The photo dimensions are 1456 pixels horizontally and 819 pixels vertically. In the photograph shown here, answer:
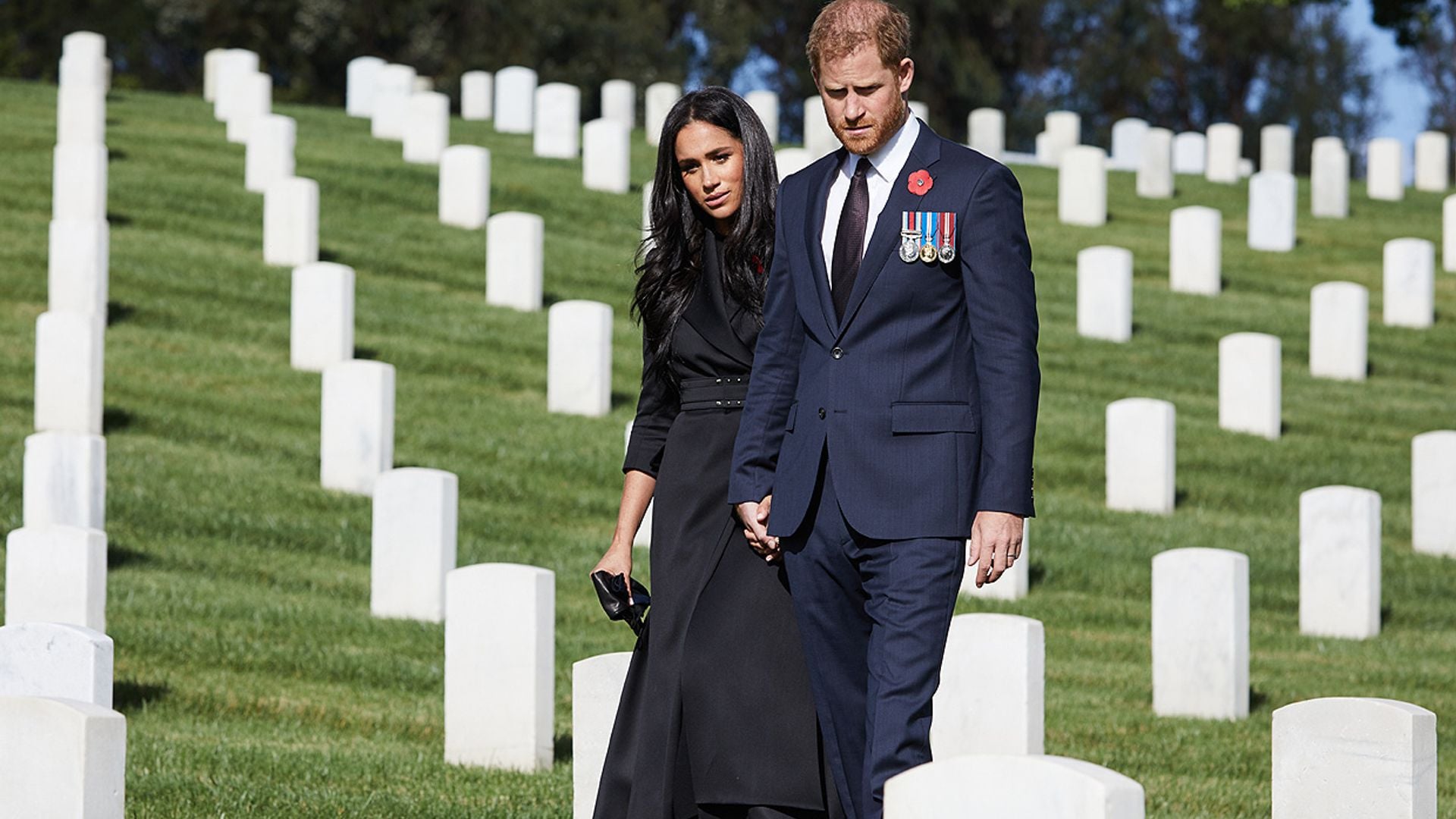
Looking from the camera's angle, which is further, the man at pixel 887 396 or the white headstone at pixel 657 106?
the white headstone at pixel 657 106

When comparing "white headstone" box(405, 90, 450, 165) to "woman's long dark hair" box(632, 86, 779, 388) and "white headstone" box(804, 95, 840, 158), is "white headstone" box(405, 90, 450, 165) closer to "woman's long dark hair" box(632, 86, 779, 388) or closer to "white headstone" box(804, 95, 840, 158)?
"white headstone" box(804, 95, 840, 158)

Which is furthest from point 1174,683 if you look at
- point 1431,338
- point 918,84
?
point 918,84

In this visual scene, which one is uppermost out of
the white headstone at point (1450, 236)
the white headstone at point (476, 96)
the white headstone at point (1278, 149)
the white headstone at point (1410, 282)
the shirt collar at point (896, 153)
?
the white headstone at point (476, 96)

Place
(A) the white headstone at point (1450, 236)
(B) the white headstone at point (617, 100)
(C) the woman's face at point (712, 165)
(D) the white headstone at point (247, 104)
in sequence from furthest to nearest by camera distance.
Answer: (B) the white headstone at point (617, 100) → (D) the white headstone at point (247, 104) → (A) the white headstone at point (1450, 236) → (C) the woman's face at point (712, 165)

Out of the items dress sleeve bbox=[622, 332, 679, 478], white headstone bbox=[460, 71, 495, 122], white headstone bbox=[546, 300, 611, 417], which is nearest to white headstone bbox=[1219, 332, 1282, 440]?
white headstone bbox=[546, 300, 611, 417]

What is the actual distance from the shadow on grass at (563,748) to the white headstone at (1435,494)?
6.10 meters

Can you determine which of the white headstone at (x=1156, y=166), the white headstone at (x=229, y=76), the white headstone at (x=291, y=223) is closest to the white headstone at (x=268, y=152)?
the white headstone at (x=291, y=223)

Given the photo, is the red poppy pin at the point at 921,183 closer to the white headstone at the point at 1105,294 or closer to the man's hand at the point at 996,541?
the man's hand at the point at 996,541

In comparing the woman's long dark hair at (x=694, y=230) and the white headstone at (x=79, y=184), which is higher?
the white headstone at (x=79, y=184)

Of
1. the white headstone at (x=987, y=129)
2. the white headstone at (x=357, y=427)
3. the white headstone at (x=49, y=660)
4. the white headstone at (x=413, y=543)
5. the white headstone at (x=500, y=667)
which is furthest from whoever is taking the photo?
the white headstone at (x=987, y=129)

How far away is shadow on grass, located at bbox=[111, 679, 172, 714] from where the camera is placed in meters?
7.04

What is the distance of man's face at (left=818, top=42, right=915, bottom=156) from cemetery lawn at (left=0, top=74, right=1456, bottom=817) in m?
2.57

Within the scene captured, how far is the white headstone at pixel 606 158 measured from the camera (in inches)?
783

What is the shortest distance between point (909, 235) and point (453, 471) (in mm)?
7522
